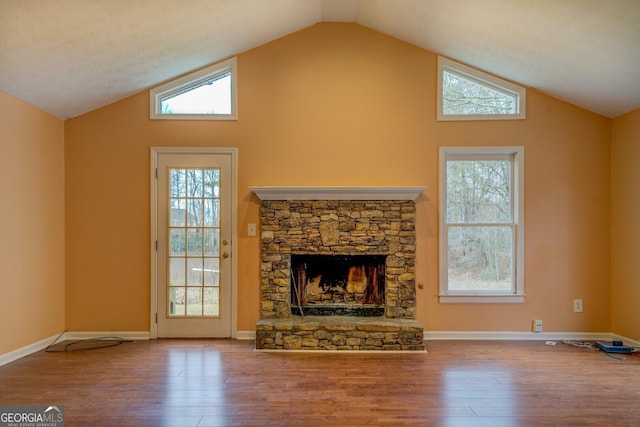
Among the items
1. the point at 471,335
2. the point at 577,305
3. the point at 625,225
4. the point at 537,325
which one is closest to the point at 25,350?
the point at 471,335

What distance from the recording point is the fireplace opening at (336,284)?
408 centimetres

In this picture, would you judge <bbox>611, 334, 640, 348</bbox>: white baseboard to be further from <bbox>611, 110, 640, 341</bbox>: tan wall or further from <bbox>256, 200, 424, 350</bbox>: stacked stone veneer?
<bbox>256, 200, 424, 350</bbox>: stacked stone veneer

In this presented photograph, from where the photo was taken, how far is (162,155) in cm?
404

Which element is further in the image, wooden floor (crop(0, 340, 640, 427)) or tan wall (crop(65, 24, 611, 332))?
tan wall (crop(65, 24, 611, 332))

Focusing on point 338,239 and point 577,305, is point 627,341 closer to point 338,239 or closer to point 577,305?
point 577,305

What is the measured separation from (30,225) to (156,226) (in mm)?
1129

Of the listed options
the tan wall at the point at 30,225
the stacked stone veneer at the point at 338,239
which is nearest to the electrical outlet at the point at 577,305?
the stacked stone veneer at the point at 338,239

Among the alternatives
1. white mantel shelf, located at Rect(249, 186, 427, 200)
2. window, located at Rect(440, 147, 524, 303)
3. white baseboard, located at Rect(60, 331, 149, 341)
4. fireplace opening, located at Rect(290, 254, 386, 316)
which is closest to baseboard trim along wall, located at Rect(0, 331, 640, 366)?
white baseboard, located at Rect(60, 331, 149, 341)

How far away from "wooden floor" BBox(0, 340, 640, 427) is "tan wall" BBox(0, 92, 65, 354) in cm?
40

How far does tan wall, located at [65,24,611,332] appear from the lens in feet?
13.1

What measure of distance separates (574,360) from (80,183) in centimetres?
535

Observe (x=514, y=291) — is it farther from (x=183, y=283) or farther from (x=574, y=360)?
(x=183, y=283)

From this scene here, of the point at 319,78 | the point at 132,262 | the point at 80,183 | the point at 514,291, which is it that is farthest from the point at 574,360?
the point at 80,183

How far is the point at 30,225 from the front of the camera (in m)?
3.55
